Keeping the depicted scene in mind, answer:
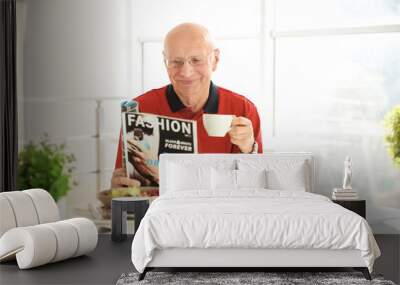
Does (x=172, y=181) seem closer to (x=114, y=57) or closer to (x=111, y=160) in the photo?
(x=111, y=160)

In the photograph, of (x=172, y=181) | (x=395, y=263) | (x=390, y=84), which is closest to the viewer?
(x=395, y=263)

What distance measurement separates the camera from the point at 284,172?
720 centimetres

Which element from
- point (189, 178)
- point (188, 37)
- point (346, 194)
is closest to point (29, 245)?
point (189, 178)

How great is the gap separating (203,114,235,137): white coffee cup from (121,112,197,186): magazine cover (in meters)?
0.15

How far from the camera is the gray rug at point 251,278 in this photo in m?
5.20

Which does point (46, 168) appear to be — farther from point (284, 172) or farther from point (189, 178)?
point (284, 172)

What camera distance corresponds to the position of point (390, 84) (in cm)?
774

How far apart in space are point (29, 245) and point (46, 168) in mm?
2587

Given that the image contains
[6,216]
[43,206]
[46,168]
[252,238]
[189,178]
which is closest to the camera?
[252,238]

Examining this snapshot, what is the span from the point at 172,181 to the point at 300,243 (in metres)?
2.32

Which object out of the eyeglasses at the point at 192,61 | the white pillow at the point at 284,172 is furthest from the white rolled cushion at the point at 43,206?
the eyeglasses at the point at 192,61

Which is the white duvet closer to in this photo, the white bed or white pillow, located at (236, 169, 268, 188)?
the white bed

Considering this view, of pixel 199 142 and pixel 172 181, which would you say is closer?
pixel 172 181


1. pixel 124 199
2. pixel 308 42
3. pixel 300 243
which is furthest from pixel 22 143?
pixel 300 243
